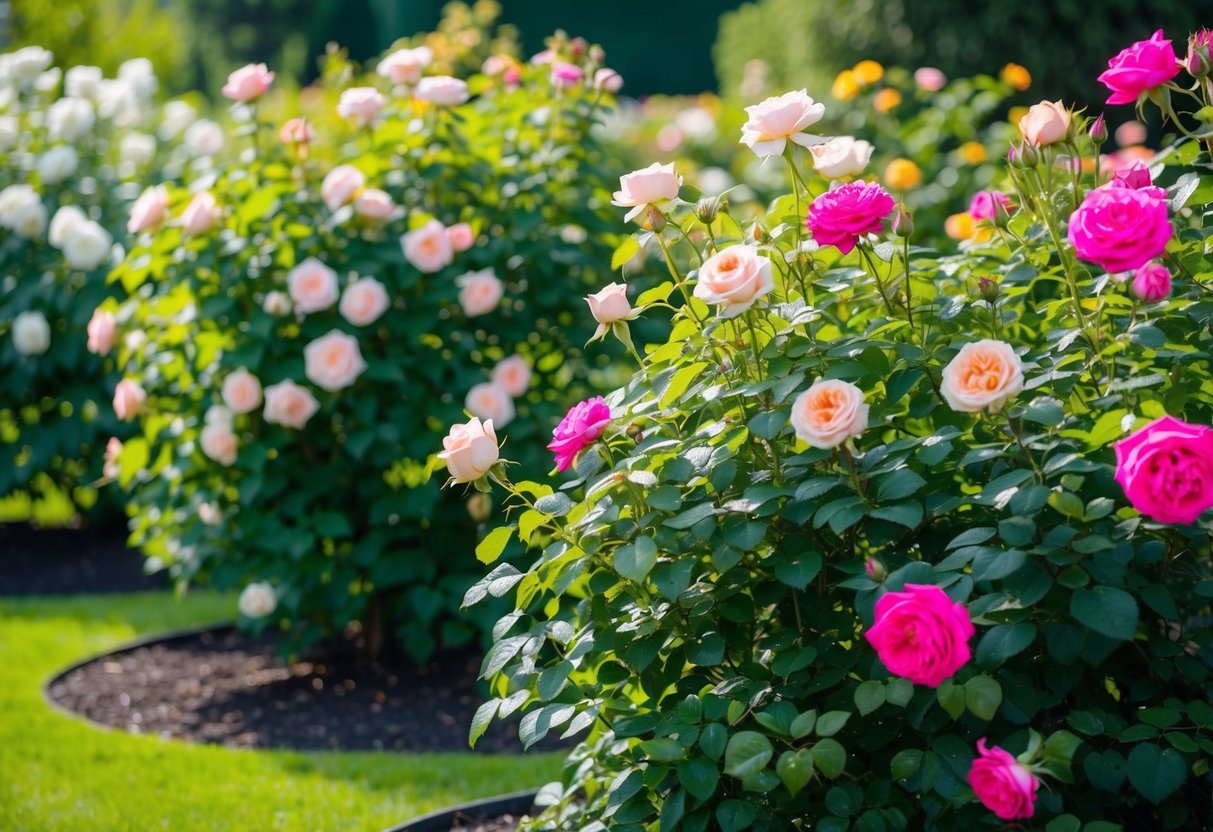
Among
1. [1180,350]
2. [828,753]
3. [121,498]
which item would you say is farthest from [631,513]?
[121,498]

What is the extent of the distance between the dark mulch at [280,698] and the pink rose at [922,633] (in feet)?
7.11

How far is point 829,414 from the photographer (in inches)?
69.2

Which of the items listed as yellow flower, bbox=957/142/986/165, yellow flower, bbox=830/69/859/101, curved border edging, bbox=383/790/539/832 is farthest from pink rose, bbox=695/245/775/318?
yellow flower, bbox=957/142/986/165

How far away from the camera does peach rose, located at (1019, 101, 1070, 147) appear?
1.97 m

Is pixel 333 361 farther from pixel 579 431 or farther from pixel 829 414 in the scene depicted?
pixel 829 414

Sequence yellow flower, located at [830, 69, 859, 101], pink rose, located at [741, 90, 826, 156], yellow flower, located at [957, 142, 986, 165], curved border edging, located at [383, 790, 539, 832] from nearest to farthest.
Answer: pink rose, located at [741, 90, 826, 156], curved border edging, located at [383, 790, 539, 832], yellow flower, located at [830, 69, 859, 101], yellow flower, located at [957, 142, 986, 165]

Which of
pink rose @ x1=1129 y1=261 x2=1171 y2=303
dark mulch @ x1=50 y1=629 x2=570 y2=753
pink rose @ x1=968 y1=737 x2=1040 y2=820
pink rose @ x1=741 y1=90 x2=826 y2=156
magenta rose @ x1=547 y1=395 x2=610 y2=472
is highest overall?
pink rose @ x1=741 y1=90 x2=826 y2=156

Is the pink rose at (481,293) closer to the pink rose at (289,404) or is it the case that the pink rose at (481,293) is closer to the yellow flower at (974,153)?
the pink rose at (289,404)

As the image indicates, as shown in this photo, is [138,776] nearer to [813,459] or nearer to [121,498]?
[813,459]

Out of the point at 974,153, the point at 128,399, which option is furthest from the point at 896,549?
the point at 974,153

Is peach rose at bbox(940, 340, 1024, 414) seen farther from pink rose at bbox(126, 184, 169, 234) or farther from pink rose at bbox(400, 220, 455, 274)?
pink rose at bbox(126, 184, 169, 234)

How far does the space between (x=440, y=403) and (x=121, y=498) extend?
2.56m

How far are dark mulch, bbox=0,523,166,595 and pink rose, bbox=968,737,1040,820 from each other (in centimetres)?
449

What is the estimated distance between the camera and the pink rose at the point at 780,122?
2062 millimetres
